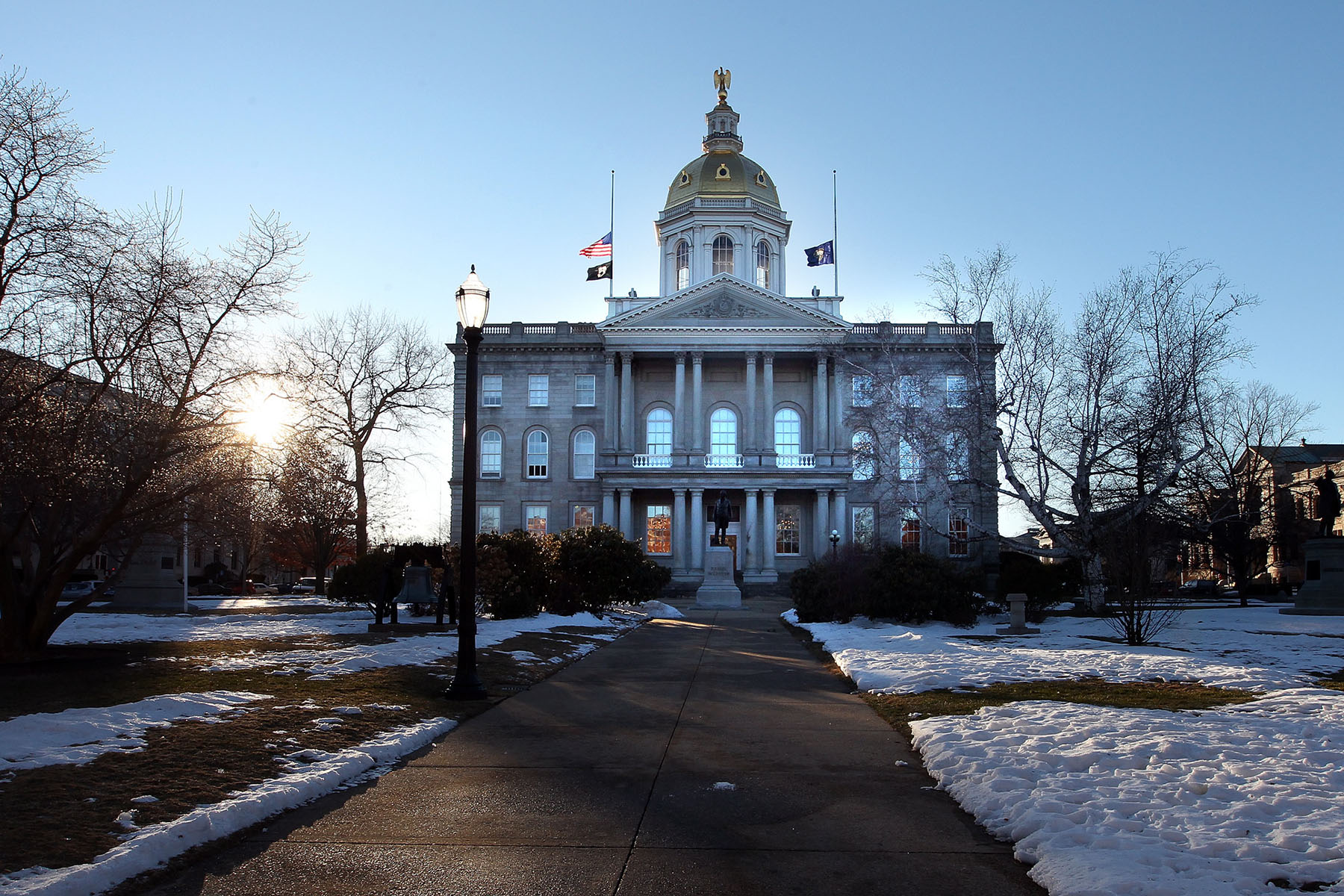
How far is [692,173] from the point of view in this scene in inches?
2719

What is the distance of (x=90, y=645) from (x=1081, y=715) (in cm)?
1462

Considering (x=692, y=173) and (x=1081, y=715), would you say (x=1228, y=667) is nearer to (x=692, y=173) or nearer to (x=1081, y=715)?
(x=1081, y=715)

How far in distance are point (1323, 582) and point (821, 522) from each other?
2850 centimetres

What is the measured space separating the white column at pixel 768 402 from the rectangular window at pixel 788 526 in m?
3.78

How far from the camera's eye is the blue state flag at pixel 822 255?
54.6 m

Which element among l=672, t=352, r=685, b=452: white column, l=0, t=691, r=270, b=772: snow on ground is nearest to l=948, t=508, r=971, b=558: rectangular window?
l=672, t=352, r=685, b=452: white column

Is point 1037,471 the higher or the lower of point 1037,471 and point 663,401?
the lower

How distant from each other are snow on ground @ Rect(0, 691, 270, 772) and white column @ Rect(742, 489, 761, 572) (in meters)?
47.2

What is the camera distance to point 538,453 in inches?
2457

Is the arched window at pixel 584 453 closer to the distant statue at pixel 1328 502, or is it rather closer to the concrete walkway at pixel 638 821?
the distant statue at pixel 1328 502

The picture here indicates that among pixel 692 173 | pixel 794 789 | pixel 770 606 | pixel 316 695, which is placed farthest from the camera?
pixel 692 173

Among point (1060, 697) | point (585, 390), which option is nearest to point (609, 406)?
point (585, 390)

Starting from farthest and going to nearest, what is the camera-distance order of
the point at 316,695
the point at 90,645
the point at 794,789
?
the point at 90,645 < the point at 316,695 < the point at 794,789

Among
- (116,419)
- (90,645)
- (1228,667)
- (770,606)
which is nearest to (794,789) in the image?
(1228,667)
